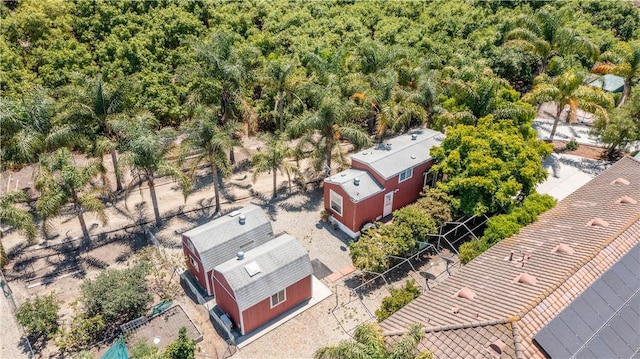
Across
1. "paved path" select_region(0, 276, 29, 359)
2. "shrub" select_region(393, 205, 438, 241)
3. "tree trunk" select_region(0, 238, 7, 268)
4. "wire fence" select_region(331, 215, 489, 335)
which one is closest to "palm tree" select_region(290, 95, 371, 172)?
"shrub" select_region(393, 205, 438, 241)

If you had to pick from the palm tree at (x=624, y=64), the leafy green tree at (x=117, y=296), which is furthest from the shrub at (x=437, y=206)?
the palm tree at (x=624, y=64)

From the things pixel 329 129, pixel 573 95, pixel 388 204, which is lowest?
pixel 388 204

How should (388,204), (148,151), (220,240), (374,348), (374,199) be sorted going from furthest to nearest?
(388,204) → (374,199) → (148,151) → (220,240) → (374,348)

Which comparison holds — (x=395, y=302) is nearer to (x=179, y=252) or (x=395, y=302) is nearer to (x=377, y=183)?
(x=377, y=183)

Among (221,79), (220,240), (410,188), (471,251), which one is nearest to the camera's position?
(220,240)

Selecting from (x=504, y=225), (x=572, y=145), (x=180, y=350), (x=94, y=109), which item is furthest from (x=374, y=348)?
(x=572, y=145)

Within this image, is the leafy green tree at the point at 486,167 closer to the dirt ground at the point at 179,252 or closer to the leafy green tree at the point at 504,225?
the leafy green tree at the point at 504,225

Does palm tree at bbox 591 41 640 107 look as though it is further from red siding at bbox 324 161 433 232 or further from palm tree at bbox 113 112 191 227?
palm tree at bbox 113 112 191 227
